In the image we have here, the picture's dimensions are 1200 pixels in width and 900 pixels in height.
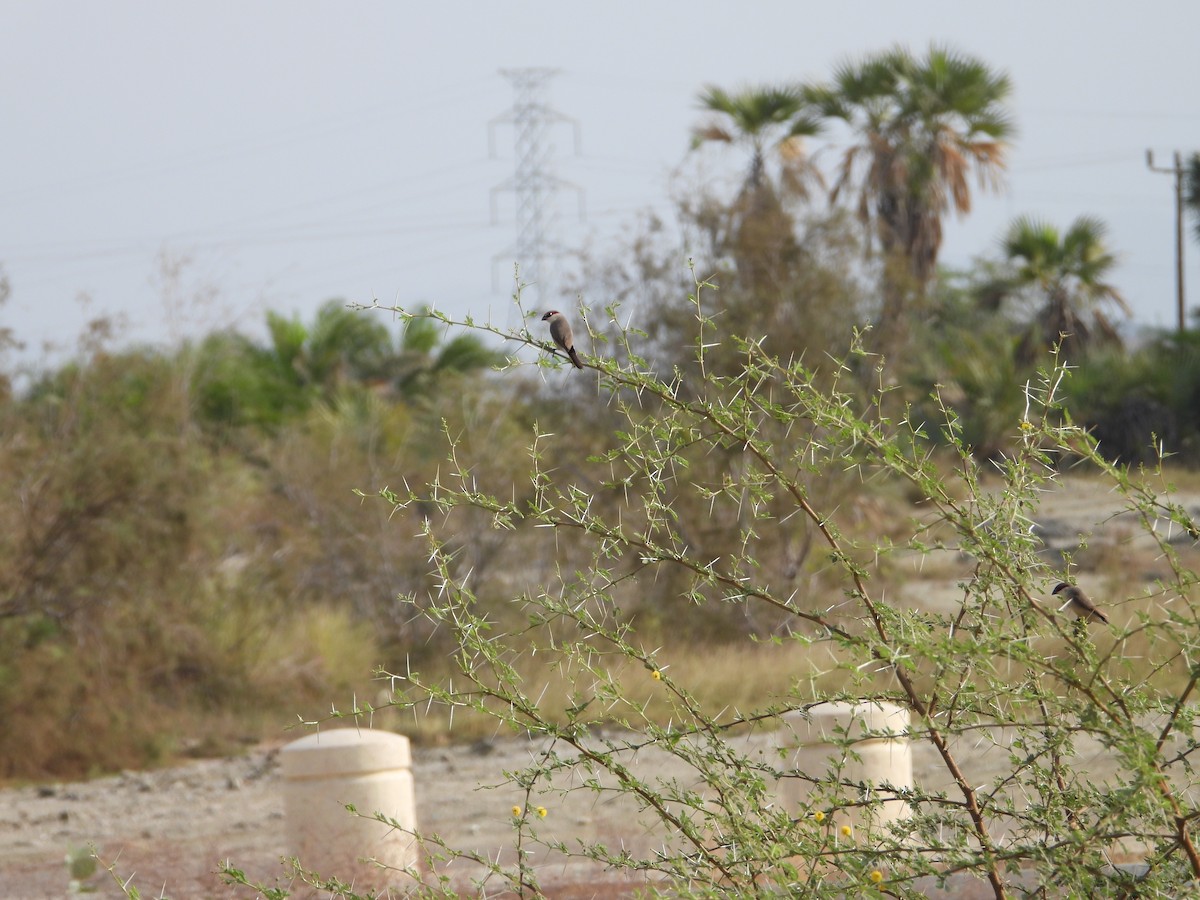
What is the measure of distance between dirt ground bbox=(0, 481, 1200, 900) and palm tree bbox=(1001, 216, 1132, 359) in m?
14.1

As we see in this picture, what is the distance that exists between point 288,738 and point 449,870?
17.4 feet

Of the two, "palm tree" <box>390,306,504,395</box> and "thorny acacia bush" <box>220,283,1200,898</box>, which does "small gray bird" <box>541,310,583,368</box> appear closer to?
"thorny acacia bush" <box>220,283,1200,898</box>

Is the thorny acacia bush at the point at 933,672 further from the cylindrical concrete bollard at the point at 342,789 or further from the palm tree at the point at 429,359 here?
the palm tree at the point at 429,359

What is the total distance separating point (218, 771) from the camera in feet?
32.9

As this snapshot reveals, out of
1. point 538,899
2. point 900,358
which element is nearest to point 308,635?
point 900,358

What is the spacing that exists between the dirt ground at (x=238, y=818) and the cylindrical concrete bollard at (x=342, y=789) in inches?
8.5

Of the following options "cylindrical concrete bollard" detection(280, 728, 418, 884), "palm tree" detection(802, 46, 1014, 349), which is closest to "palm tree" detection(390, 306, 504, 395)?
"palm tree" detection(802, 46, 1014, 349)

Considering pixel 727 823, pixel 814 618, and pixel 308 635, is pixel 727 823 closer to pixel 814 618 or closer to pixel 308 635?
pixel 814 618

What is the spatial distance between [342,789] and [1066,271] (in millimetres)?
19528

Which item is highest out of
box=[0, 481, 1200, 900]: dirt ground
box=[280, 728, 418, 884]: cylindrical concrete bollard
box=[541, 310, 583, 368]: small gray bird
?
Result: box=[541, 310, 583, 368]: small gray bird

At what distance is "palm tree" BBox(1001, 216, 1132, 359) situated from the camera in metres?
22.2

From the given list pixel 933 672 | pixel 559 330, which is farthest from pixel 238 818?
pixel 933 672

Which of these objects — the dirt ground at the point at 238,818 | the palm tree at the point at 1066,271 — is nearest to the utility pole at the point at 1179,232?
the palm tree at the point at 1066,271

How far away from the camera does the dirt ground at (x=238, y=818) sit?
5.55m
